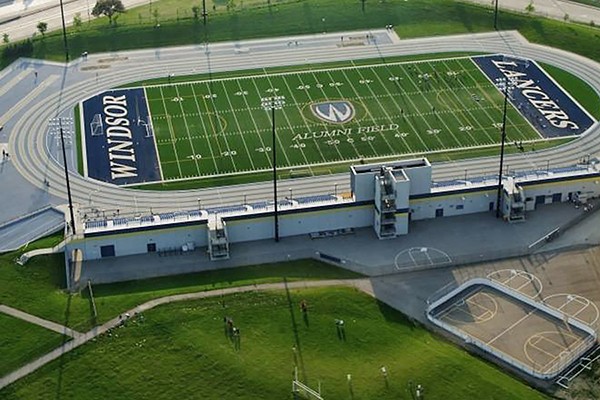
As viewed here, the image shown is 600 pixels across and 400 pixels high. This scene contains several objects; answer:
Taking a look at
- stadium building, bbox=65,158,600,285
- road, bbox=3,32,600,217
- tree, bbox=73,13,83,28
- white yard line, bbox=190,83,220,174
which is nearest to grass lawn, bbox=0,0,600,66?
tree, bbox=73,13,83,28

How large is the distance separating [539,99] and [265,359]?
226 ft

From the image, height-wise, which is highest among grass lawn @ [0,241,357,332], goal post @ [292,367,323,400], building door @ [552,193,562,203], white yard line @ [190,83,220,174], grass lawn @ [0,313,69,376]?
white yard line @ [190,83,220,174]

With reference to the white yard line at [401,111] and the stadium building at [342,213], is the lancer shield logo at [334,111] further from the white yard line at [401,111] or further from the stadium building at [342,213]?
the stadium building at [342,213]

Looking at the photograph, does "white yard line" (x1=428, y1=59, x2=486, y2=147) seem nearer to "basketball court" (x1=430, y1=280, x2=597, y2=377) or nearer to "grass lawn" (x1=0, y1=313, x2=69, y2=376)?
"basketball court" (x1=430, y1=280, x2=597, y2=377)

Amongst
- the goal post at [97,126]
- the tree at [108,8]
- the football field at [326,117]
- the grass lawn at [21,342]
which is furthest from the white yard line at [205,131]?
the grass lawn at [21,342]

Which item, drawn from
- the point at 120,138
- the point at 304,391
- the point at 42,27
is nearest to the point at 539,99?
the point at 120,138

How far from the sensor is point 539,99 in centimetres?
14125

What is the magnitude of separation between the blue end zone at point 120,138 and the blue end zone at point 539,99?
5128 centimetres

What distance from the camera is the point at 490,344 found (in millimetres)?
93375

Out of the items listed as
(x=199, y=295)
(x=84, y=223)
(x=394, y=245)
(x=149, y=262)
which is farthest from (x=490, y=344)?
(x=84, y=223)

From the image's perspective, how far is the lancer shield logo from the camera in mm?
137000

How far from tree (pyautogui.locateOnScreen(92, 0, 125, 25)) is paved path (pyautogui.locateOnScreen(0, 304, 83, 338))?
273 ft

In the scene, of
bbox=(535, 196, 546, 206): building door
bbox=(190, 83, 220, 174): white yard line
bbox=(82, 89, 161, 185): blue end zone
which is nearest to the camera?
bbox=(535, 196, 546, 206): building door

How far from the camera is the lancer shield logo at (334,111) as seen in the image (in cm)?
13700
